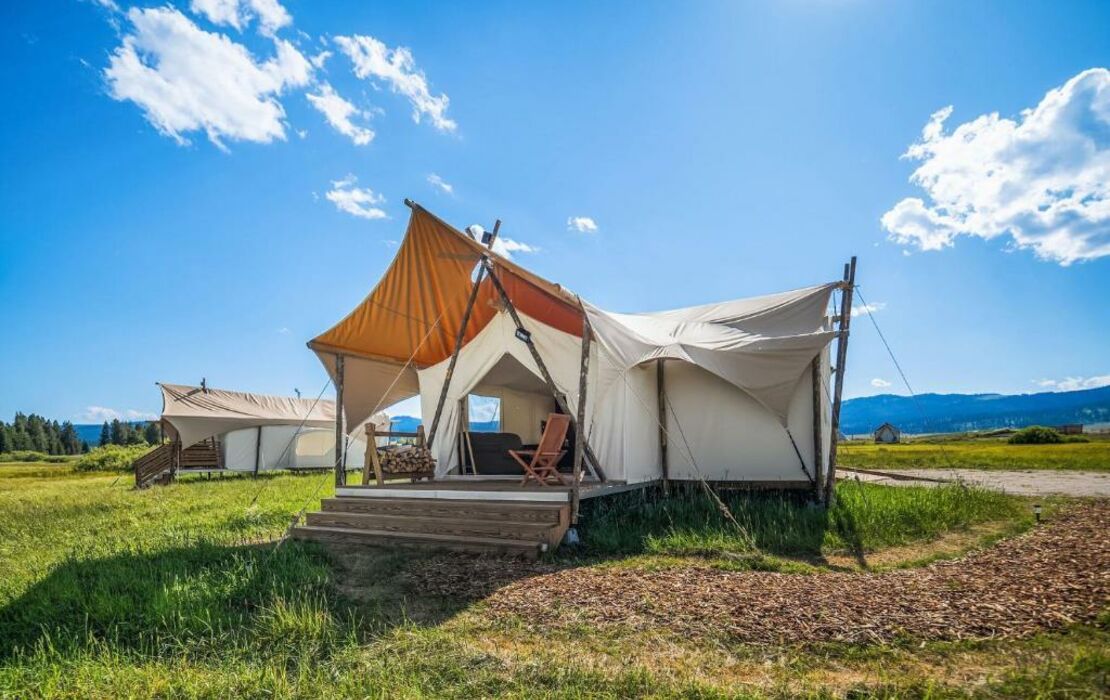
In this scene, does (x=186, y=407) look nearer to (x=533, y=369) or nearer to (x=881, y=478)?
(x=533, y=369)

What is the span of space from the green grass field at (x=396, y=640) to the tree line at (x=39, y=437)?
4973 centimetres

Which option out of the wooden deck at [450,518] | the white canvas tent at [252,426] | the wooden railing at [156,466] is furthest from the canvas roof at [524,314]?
the wooden railing at [156,466]

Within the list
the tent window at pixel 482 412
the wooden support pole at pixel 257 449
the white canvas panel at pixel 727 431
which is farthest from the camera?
the wooden support pole at pixel 257 449

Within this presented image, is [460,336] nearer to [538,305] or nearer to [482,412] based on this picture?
[538,305]

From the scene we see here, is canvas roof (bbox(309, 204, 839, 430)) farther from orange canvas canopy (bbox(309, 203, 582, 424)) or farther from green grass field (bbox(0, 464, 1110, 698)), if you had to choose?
green grass field (bbox(0, 464, 1110, 698))

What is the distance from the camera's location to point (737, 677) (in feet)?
8.68

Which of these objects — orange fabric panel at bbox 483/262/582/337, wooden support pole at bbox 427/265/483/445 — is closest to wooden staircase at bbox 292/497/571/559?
wooden support pole at bbox 427/265/483/445

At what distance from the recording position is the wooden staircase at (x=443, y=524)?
211 inches

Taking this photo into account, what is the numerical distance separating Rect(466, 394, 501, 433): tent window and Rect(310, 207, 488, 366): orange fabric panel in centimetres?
110

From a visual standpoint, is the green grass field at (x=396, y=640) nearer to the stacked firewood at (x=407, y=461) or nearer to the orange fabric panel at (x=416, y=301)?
the stacked firewood at (x=407, y=461)

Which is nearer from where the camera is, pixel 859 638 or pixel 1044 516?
pixel 859 638

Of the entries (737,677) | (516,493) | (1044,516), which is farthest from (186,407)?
(1044,516)

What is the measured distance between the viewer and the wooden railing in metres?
15.1

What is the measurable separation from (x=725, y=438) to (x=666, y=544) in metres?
3.01
